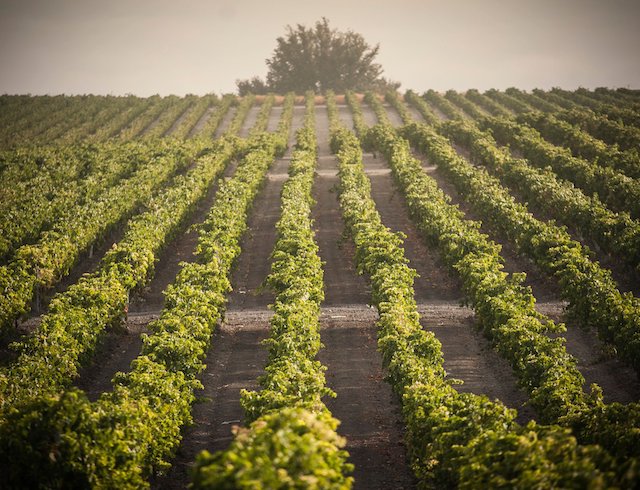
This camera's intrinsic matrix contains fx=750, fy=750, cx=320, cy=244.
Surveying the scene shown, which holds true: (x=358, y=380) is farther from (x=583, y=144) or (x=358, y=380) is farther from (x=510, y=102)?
(x=510, y=102)

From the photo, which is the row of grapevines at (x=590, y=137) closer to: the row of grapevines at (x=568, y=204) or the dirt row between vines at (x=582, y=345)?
the row of grapevines at (x=568, y=204)

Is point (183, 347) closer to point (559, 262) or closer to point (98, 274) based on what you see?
point (98, 274)

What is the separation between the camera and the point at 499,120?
211ft

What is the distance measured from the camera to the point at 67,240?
33750mm

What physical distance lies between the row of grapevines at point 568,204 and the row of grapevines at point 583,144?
4.95m

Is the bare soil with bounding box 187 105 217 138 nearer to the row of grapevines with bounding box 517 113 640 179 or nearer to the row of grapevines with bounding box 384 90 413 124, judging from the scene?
the row of grapevines with bounding box 384 90 413 124

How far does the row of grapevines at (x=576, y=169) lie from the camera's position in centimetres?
3966

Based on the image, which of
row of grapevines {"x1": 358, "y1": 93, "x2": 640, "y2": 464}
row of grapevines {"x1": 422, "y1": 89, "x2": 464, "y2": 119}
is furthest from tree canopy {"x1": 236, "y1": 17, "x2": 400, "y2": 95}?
row of grapevines {"x1": 358, "y1": 93, "x2": 640, "y2": 464}

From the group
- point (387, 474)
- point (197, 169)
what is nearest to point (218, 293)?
point (387, 474)

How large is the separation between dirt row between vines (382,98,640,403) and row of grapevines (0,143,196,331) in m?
19.8

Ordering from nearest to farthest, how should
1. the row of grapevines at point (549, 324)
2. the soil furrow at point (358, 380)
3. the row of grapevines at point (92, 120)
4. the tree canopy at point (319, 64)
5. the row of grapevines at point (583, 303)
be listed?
the row of grapevines at point (583, 303) → the row of grapevines at point (549, 324) → the soil furrow at point (358, 380) → the row of grapevines at point (92, 120) → the tree canopy at point (319, 64)

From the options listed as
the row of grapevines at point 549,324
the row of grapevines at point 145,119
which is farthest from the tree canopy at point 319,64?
the row of grapevines at point 549,324

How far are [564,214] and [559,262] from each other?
927 cm

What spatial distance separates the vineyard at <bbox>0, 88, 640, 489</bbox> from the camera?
15297 mm
